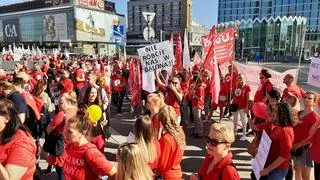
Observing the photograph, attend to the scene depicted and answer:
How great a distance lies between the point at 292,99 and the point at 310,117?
1.67ft

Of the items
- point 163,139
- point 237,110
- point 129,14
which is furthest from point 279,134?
point 129,14

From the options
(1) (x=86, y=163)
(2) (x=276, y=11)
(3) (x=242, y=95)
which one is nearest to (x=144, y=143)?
(1) (x=86, y=163)

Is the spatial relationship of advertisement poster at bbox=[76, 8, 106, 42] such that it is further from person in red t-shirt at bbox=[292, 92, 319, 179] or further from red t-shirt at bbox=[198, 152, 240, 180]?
red t-shirt at bbox=[198, 152, 240, 180]

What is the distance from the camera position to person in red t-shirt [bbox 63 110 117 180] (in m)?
2.96

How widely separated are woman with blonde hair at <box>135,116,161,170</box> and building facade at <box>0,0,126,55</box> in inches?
3904

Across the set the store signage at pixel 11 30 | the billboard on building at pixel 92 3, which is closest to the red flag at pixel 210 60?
the billboard on building at pixel 92 3

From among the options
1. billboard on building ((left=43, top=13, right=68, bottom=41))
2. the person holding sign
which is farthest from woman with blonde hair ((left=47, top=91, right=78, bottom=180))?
billboard on building ((left=43, top=13, right=68, bottom=41))

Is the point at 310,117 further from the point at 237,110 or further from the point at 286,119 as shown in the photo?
the point at 237,110

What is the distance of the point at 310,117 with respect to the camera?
15.1 ft

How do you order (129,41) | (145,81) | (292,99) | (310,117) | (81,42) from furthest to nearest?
1. (129,41)
2. (81,42)
3. (145,81)
4. (292,99)
5. (310,117)

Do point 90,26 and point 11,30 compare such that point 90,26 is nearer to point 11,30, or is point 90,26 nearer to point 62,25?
point 62,25

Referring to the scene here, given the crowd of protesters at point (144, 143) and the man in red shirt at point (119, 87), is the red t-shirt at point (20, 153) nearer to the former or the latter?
the crowd of protesters at point (144, 143)

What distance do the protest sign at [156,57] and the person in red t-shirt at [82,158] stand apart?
5440mm

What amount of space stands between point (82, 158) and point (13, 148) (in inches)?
21.8
